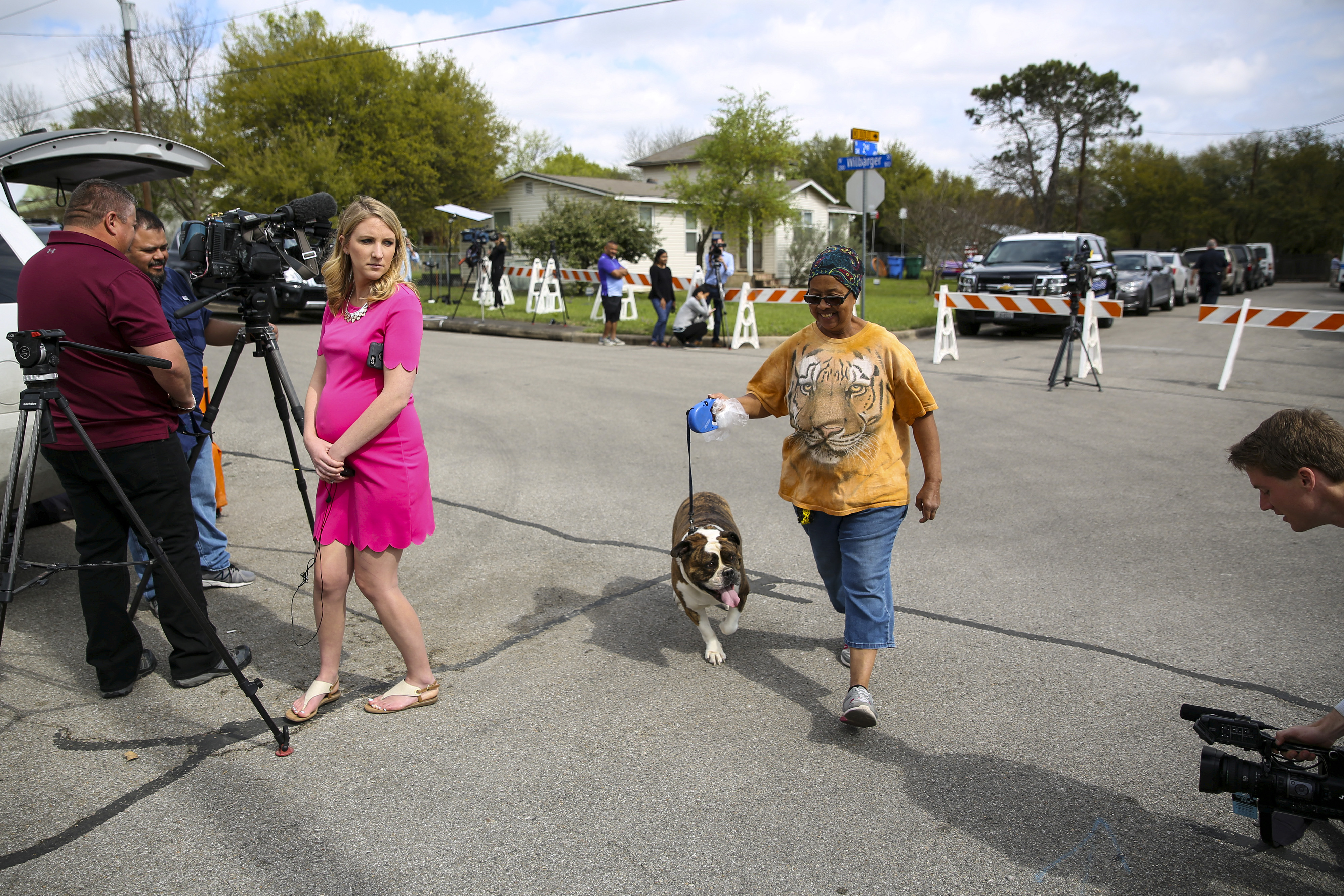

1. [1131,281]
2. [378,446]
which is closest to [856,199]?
[1131,281]

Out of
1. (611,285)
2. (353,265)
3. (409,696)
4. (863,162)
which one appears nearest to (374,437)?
(353,265)

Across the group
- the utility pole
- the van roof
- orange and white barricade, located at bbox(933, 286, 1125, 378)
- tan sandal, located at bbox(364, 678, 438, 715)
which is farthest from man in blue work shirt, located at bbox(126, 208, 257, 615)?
the utility pole

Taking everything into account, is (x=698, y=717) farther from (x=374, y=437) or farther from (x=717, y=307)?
(x=717, y=307)

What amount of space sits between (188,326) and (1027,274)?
16864mm

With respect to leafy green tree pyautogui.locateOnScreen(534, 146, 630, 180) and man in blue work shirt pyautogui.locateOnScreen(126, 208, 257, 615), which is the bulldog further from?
leafy green tree pyautogui.locateOnScreen(534, 146, 630, 180)

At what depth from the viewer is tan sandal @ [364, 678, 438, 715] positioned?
3479 millimetres

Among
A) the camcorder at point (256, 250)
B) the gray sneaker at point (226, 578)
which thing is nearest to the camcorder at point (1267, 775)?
the camcorder at point (256, 250)

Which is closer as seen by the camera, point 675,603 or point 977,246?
point 675,603

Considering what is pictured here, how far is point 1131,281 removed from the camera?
76.6 feet

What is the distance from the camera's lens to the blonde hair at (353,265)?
324cm

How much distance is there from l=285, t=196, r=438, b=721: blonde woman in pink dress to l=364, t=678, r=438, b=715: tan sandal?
0.03 metres

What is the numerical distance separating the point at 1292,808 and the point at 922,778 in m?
1.09

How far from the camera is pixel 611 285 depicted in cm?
1633

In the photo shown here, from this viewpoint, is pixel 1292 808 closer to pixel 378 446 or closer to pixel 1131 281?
pixel 378 446
